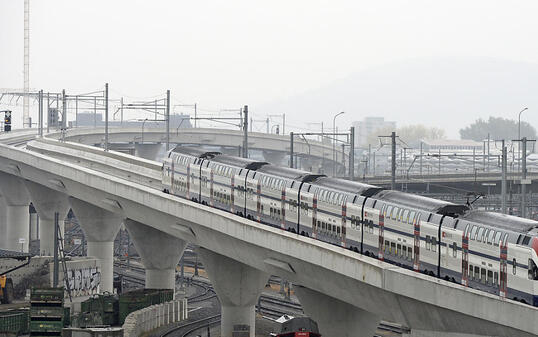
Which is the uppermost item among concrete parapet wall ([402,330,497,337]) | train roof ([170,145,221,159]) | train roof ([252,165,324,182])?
train roof ([170,145,221,159])

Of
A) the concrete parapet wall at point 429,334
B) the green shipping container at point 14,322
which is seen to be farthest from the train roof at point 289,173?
the green shipping container at point 14,322

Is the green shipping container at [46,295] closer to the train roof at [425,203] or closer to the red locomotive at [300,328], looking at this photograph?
the red locomotive at [300,328]

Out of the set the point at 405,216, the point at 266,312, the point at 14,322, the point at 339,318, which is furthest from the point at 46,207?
the point at 405,216

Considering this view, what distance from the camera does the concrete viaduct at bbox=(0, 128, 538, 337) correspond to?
36969 mm

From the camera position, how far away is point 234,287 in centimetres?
6366

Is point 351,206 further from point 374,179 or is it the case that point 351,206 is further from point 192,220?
point 374,179

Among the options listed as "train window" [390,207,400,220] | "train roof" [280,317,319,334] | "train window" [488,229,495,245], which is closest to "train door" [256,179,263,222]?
"train roof" [280,317,319,334]

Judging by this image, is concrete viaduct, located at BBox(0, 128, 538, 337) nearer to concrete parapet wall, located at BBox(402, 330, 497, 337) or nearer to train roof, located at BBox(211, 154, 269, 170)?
concrete parapet wall, located at BBox(402, 330, 497, 337)

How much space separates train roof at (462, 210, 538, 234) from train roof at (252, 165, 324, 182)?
45.5 ft

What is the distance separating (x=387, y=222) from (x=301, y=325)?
12.6 meters

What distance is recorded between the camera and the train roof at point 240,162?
193 feet

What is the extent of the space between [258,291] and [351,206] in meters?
19.2

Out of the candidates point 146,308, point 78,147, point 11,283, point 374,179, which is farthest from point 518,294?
point 374,179

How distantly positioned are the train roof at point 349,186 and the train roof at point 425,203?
480mm
